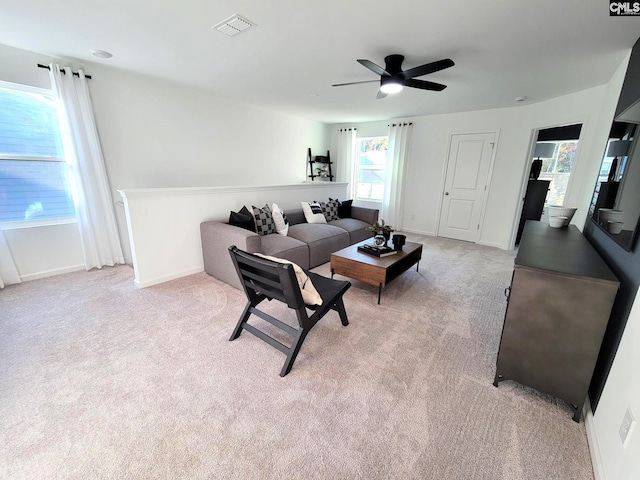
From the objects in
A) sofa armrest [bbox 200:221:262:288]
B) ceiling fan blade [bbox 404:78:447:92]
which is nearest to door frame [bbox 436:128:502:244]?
ceiling fan blade [bbox 404:78:447:92]

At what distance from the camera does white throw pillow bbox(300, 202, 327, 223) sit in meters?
4.26

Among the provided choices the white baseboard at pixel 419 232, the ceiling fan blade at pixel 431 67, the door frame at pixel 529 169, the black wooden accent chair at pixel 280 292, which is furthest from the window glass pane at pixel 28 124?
the door frame at pixel 529 169

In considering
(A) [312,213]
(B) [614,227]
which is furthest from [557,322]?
(A) [312,213]

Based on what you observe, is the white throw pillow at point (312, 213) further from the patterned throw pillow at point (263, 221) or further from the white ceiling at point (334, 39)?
the white ceiling at point (334, 39)

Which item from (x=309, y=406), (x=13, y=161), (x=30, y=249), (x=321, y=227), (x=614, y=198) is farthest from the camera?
(x=321, y=227)

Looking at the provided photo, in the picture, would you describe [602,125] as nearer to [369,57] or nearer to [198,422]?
[369,57]

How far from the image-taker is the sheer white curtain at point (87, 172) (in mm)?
2881

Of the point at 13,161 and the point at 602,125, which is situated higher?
→ the point at 602,125

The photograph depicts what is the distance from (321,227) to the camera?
13.0ft

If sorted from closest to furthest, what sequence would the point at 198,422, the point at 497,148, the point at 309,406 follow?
the point at 198,422
the point at 309,406
the point at 497,148

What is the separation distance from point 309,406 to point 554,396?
4.54 feet

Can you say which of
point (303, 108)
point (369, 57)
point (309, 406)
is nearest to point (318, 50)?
point (369, 57)

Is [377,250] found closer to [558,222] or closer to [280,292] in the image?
[280,292]
